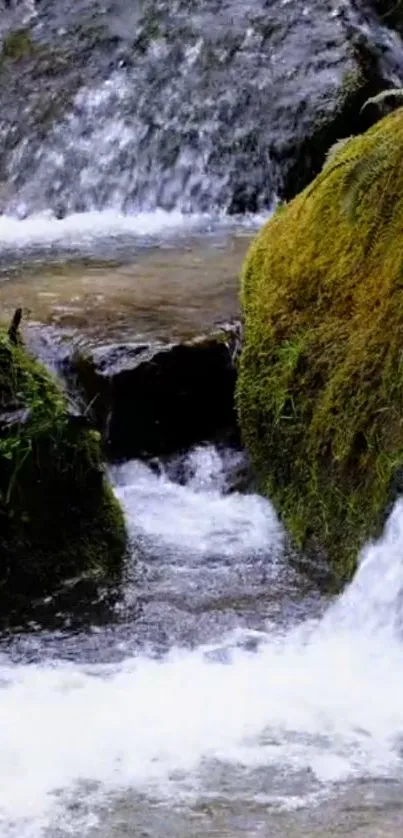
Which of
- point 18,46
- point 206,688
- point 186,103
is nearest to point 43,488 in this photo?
point 206,688

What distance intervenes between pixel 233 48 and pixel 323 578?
702cm

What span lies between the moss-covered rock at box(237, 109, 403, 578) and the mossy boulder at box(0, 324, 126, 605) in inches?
33.0

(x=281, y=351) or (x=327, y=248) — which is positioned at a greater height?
(x=327, y=248)

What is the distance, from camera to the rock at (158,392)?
19.9 feet

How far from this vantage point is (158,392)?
6.11m

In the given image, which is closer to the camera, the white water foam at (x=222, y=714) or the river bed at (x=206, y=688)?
the river bed at (x=206, y=688)

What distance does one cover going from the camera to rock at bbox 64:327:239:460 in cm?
606

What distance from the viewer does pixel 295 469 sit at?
5.63m

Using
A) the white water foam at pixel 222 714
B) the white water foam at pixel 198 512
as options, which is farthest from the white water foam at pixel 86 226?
the white water foam at pixel 222 714

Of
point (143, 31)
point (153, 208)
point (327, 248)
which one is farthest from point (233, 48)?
point (327, 248)

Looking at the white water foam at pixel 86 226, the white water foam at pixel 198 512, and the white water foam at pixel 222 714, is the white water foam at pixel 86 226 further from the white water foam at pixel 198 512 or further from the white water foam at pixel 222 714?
the white water foam at pixel 222 714

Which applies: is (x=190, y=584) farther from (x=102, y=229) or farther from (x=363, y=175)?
(x=102, y=229)

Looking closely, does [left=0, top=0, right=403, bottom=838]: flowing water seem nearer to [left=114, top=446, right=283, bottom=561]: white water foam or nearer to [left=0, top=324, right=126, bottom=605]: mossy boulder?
[left=114, top=446, right=283, bottom=561]: white water foam

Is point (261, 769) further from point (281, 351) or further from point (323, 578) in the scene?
point (281, 351)
